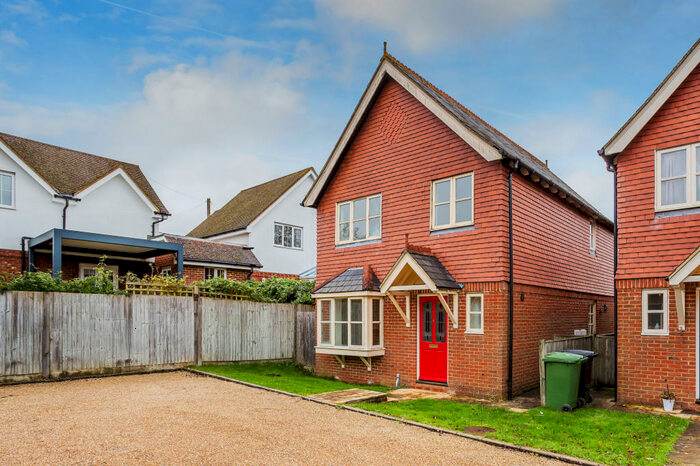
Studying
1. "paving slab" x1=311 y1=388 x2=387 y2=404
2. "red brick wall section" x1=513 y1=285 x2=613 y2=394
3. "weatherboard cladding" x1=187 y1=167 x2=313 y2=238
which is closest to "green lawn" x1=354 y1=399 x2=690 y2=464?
"paving slab" x1=311 y1=388 x2=387 y2=404

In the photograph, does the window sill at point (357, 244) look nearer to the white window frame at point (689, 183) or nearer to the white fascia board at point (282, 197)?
the white window frame at point (689, 183)

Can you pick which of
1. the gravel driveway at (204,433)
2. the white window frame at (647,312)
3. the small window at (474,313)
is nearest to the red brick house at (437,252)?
the small window at (474,313)

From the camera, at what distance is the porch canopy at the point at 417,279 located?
12578 millimetres

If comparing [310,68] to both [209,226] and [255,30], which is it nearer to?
[255,30]

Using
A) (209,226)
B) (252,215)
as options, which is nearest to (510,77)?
(252,215)

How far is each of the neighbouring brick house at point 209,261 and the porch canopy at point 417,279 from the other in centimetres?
1230

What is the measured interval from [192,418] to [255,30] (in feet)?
41.7

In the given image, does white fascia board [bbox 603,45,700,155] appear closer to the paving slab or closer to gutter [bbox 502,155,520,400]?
gutter [bbox 502,155,520,400]

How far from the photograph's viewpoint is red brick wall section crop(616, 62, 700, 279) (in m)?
10.8

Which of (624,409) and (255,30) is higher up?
(255,30)

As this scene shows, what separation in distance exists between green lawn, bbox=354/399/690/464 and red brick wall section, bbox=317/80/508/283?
344 centimetres

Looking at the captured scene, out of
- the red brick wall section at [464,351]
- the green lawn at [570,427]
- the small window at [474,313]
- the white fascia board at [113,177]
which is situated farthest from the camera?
the white fascia board at [113,177]

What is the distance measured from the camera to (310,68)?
19234 millimetres

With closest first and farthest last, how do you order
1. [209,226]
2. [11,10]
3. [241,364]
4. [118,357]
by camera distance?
[11,10]
[118,357]
[241,364]
[209,226]
